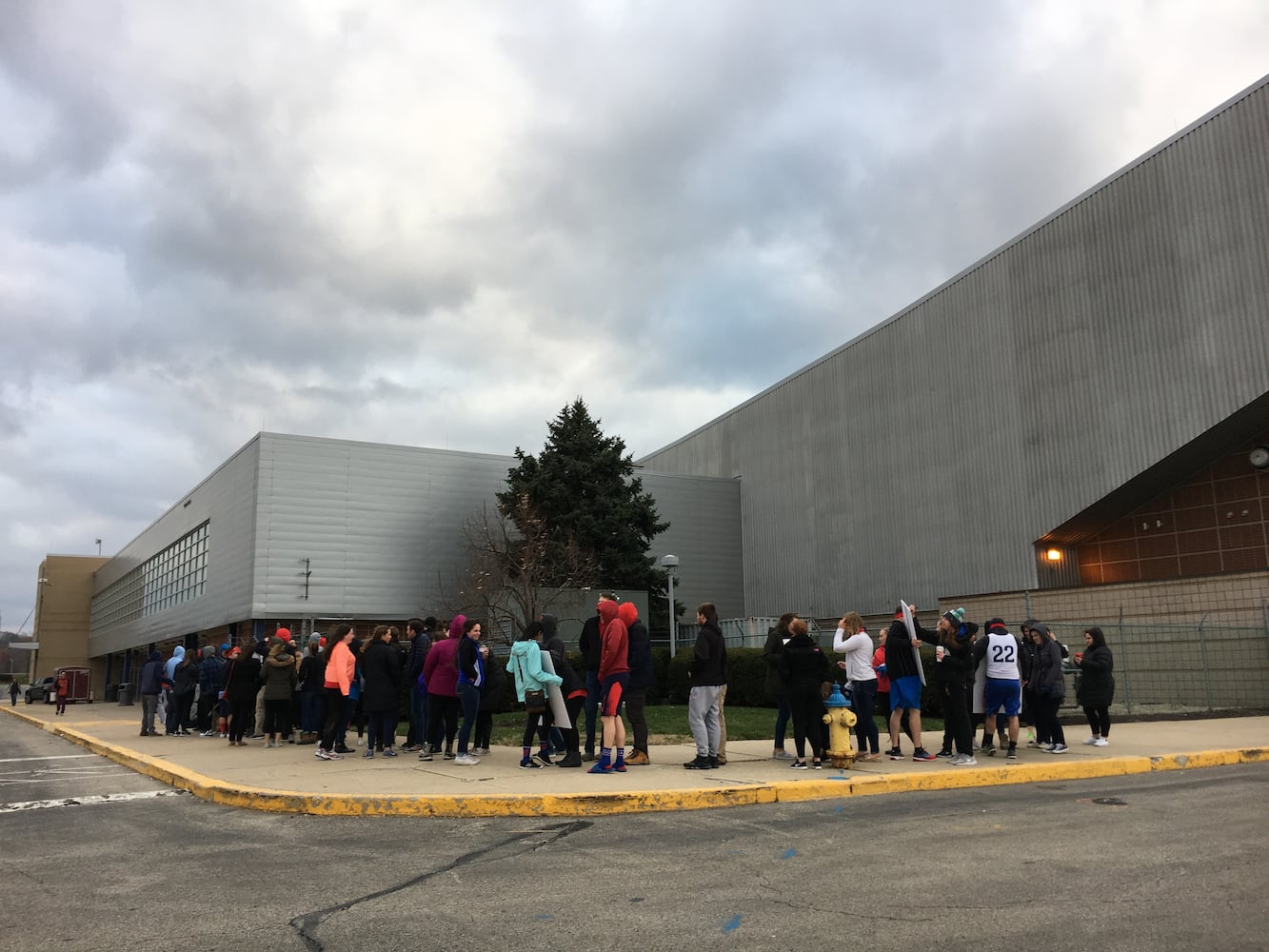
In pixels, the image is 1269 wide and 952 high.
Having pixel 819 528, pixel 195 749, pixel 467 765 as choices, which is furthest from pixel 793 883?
pixel 819 528

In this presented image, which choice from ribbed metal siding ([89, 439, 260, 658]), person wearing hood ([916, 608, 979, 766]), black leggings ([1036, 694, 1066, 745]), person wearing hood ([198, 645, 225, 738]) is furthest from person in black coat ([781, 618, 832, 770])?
ribbed metal siding ([89, 439, 260, 658])

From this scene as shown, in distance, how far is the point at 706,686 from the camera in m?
10.9

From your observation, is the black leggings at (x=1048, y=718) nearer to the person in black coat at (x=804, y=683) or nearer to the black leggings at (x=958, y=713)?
the black leggings at (x=958, y=713)

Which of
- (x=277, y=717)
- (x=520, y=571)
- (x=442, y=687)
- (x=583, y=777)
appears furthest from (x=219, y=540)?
(x=583, y=777)

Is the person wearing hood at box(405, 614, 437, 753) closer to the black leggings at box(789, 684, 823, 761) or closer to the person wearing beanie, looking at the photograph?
the person wearing beanie

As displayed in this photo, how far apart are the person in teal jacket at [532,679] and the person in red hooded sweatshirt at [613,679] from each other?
2.53ft

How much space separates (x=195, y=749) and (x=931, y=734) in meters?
11.6

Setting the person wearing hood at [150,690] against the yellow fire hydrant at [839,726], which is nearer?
the yellow fire hydrant at [839,726]

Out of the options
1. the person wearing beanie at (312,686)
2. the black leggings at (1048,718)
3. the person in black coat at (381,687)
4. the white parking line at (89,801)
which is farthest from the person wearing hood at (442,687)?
the black leggings at (1048,718)

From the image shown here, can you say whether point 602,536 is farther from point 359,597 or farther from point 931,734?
point 931,734

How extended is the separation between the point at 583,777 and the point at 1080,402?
26690mm

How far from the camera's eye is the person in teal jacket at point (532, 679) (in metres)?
11.0

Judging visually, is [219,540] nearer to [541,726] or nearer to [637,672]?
[541,726]

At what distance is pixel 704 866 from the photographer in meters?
6.39
